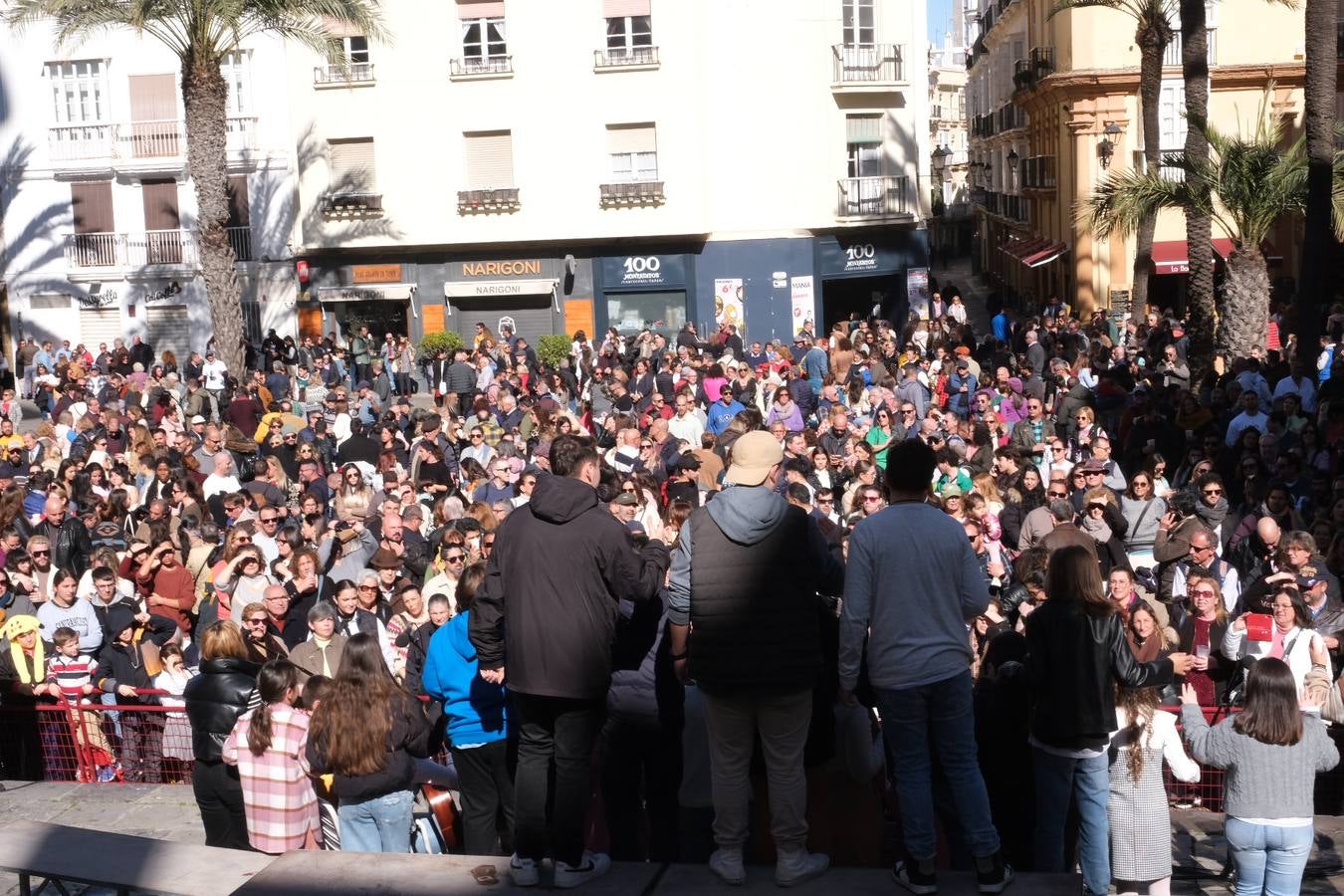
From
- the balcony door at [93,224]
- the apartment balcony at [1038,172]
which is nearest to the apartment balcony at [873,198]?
the apartment balcony at [1038,172]

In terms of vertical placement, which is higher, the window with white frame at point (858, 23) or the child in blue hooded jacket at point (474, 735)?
the window with white frame at point (858, 23)

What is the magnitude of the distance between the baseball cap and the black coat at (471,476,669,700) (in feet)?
1.79

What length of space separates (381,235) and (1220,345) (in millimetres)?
19789

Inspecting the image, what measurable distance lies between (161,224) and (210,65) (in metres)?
11.4

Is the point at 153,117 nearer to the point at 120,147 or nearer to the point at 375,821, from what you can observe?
the point at 120,147

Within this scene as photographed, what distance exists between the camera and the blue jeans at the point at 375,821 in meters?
6.55

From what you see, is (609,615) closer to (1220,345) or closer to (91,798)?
(91,798)

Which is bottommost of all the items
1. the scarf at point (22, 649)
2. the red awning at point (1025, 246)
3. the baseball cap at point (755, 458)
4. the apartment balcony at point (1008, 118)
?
the scarf at point (22, 649)

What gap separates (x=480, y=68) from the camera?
3359 cm

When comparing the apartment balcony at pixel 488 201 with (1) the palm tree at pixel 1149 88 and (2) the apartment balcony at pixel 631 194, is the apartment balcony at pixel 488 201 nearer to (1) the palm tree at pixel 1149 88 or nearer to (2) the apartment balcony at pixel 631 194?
(2) the apartment balcony at pixel 631 194

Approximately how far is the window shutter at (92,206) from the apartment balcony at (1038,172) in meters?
23.8

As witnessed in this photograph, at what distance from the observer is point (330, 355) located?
29.3 m

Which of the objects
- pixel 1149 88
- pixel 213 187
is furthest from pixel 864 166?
pixel 213 187

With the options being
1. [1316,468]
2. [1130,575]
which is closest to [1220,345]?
[1316,468]
